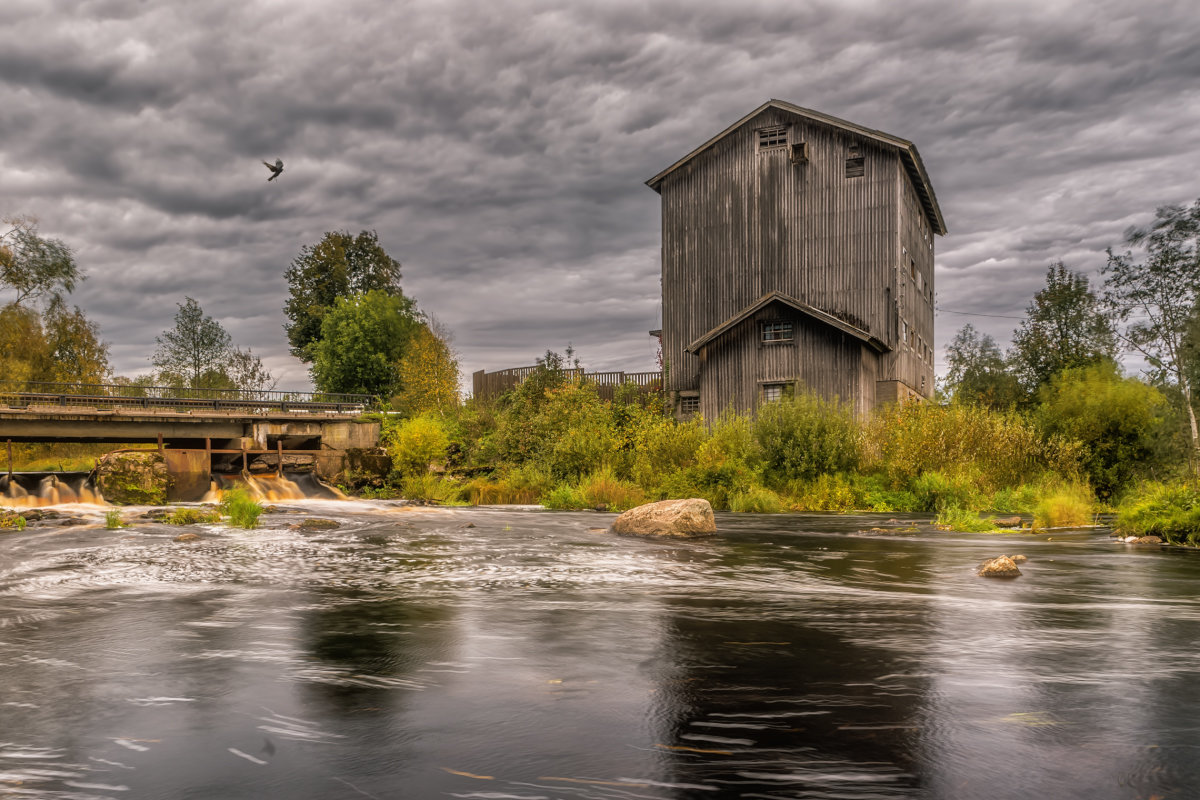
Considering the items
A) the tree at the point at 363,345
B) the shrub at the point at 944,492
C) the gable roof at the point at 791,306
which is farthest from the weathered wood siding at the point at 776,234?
the tree at the point at 363,345

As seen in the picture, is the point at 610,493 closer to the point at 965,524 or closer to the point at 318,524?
the point at 318,524

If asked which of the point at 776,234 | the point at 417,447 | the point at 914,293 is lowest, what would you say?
the point at 417,447

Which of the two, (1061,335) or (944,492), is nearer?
(944,492)

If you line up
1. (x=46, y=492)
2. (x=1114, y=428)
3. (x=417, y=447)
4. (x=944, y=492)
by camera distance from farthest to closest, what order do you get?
(x=417, y=447)
(x=46, y=492)
(x=1114, y=428)
(x=944, y=492)

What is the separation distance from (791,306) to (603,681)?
25.5 metres

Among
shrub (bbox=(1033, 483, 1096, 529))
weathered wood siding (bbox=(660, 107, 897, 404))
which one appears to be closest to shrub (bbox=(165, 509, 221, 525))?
weathered wood siding (bbox=(660, 107, 897, 404))

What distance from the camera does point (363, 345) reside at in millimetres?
55062

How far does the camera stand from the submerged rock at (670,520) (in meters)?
17.3

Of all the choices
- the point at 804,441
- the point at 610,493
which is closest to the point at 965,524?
the point at 804,441

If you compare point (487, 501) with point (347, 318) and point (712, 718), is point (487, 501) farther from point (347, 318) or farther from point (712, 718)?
point (347, 318)

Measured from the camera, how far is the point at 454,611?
30.2 ft

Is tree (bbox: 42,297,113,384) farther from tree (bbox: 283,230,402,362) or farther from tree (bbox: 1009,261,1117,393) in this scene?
tree (bbox: 1009,261,1117,393)

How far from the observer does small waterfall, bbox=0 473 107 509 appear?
2872 cm

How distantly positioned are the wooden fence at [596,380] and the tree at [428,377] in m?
4.36
